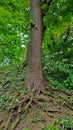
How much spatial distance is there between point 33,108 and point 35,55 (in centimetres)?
162

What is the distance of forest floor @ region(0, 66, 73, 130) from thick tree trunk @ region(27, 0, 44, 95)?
270 mm

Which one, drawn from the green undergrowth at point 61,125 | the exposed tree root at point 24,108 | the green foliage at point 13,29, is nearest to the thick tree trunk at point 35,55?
the exposed tree root at point 24,108

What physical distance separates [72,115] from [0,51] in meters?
13.5

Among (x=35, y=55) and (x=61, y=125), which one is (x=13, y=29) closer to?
(x=35, y=55)

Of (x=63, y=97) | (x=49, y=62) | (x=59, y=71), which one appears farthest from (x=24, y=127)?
(x=49, y=62)

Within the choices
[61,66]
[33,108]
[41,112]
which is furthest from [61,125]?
[61,66]

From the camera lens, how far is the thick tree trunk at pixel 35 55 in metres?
8.49

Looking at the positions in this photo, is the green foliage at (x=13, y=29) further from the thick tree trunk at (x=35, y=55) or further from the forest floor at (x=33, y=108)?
the forest floor at (x=33, y=108)

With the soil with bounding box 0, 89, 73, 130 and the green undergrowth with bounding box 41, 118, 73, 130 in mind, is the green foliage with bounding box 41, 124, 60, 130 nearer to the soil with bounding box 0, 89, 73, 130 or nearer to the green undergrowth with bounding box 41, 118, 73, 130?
the green undergrowth with bounding box 41, 118, 73, 130

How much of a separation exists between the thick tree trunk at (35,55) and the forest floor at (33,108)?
270 millimetres

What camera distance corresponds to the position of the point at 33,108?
7957mm

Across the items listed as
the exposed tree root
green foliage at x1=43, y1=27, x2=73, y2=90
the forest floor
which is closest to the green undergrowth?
the forest floor

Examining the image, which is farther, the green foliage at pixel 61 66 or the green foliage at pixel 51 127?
the green foliage at pixel 61 66

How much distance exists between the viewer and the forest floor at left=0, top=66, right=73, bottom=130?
7.49 meters
